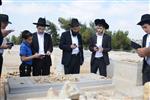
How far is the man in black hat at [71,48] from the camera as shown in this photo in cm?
600

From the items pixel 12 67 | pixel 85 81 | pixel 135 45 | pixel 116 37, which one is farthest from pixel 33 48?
pixel 116 37

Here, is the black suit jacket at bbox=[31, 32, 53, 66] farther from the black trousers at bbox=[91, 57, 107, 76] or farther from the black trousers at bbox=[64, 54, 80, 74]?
the black trousers at bbox=[91, 57, 107, 76]

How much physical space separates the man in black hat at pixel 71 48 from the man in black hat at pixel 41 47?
0.36 metres

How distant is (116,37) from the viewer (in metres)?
29.5

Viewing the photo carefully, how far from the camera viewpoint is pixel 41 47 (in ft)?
19.0

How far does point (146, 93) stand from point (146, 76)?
124 cm

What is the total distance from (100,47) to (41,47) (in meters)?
1.12

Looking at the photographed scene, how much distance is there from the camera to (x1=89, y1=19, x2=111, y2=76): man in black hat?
594cm

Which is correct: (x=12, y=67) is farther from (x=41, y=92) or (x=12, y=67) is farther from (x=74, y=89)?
(x=74, y=89)

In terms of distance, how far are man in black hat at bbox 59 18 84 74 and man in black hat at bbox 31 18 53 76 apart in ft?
1.18

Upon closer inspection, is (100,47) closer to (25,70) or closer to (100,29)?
(100,29)

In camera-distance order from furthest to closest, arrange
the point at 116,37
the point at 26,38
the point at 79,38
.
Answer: the point at 116,37 → the point at 79,38 → the point at 26,38

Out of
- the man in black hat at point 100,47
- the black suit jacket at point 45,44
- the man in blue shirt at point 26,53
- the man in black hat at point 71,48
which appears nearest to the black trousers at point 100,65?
the man in black hat at point 100,47

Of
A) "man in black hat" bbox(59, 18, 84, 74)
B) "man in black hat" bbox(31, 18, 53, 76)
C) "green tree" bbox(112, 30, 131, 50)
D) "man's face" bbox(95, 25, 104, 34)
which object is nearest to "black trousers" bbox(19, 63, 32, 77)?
"man in black hat" bbox(31, 18, 53, 76)
